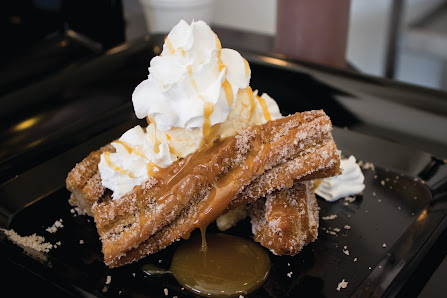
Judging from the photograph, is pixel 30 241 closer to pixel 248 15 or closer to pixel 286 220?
pixel 286 220

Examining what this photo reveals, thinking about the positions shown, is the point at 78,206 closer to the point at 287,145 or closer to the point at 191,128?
the point at 191,128

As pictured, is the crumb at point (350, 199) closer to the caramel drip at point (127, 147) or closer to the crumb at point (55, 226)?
the caramel drip at point (127, 147)

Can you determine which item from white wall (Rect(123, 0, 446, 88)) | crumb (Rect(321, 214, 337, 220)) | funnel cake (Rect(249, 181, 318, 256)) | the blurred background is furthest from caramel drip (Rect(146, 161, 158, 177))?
white wall (Rect(123, 0, 446, 88))

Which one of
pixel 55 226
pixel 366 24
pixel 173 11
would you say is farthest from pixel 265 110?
pixel 366 24

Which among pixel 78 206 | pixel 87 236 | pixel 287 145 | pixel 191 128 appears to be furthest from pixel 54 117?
pixel 287 145

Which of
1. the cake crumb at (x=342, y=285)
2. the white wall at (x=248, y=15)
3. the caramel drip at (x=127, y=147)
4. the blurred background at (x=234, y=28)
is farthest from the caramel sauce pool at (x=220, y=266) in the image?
the white wall at (x=248, y=15)

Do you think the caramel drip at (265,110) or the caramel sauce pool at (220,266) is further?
the caramel drip at (265,110)
